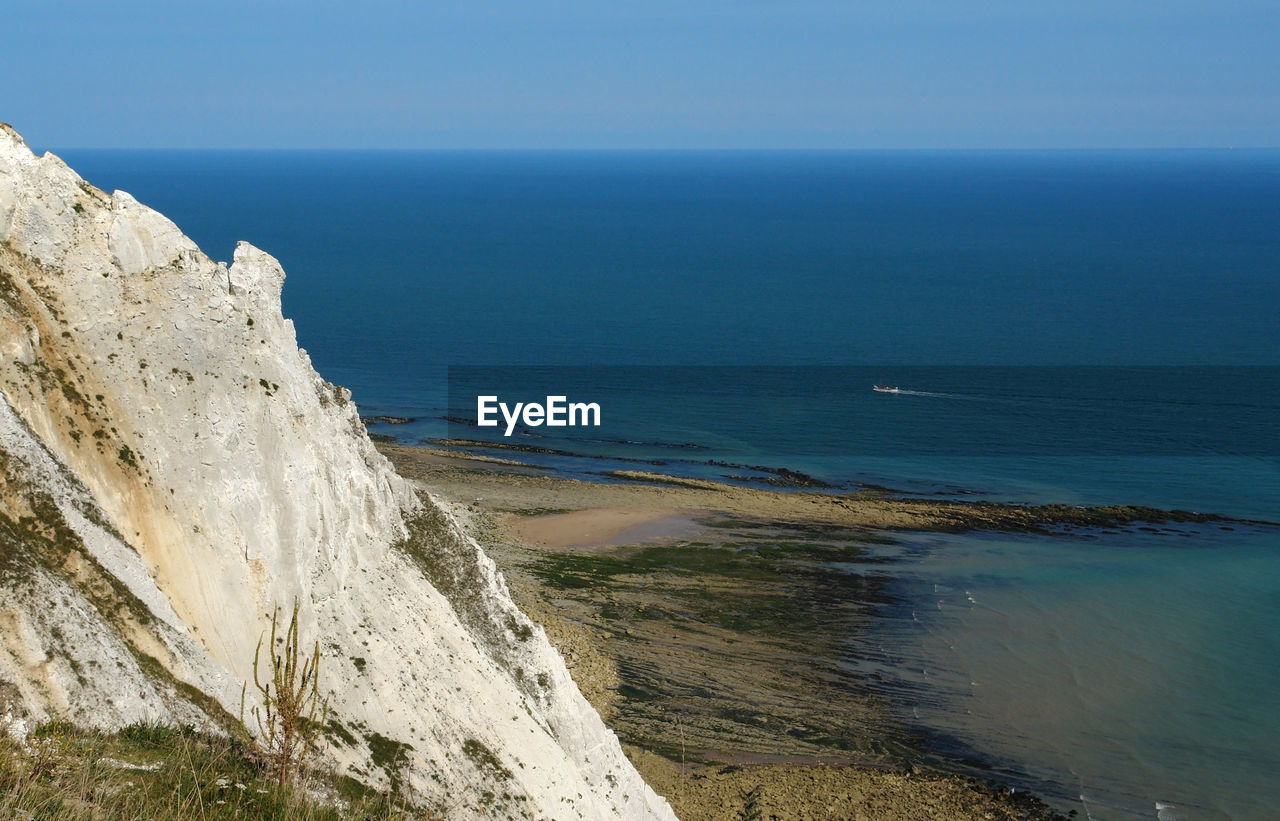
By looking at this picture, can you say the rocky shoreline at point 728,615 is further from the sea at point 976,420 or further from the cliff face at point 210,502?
the cliff face at point 210,502

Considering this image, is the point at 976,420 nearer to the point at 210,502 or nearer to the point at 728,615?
the point at 728,615

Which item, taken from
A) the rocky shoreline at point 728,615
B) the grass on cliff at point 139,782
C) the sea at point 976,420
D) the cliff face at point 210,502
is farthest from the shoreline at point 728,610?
the grass on cliff at point 139,782

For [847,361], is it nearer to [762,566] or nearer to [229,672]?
[762,566]

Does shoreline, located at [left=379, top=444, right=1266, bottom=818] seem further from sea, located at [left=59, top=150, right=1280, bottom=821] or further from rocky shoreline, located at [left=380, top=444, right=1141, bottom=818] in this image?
sea, located at [left=59, top=150, right=1280, bottom=821]

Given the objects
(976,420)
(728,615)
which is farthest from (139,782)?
(976,420)

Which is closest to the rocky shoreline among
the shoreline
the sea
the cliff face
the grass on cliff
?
the shoreline

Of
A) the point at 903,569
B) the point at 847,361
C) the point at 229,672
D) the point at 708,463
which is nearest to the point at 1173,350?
the point at 847,361
